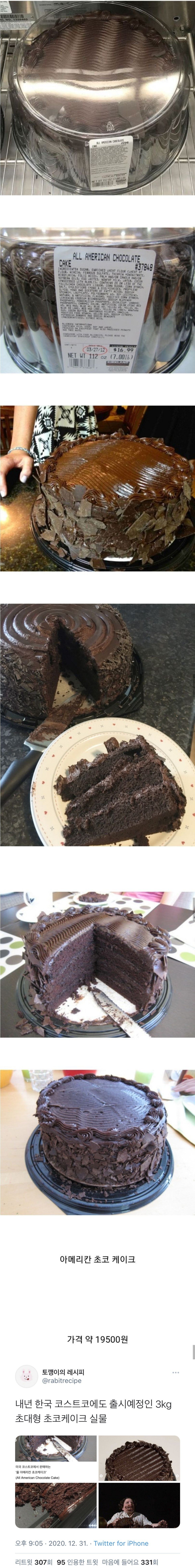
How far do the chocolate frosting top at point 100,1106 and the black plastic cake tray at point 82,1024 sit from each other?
0.18 feet

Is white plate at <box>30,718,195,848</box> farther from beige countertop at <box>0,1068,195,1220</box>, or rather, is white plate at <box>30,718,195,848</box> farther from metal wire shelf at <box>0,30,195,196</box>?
metal wire shelf at <box>0,30,195,196</box>

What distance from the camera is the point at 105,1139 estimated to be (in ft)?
3.45

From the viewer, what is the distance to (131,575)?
1.03 metres

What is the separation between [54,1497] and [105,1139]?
1.01 ft

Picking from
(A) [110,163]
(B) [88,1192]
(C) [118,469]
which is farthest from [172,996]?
(A) [110,163]

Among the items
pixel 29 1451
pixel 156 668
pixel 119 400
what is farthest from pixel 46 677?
pixel 29 1451

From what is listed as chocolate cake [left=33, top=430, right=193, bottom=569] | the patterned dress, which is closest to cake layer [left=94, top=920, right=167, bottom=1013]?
chocolate cake [left=33, top=430, right=193, bottom=569]

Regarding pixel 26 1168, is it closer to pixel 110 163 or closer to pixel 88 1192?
pixel 88 1192

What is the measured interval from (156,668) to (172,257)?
0.43 metres

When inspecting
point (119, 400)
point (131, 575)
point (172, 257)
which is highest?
point (172, 257)

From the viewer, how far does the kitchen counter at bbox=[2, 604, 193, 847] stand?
116 cm

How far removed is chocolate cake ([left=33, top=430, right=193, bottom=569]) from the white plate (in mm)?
183

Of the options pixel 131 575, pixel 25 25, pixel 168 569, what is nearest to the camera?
pixel 25 25

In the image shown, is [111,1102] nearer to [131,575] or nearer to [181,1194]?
[181,1194]
